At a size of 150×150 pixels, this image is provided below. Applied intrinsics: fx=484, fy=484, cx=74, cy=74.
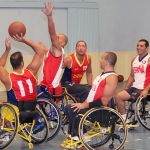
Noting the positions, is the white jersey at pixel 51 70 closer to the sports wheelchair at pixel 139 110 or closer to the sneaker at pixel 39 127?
the sneaker at pixel 39 127

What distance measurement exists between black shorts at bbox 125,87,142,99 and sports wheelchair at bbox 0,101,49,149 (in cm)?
145

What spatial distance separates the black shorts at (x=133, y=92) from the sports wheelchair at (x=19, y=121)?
4.74ft

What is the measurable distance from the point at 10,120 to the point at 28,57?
4.93m

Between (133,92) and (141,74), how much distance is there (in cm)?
28

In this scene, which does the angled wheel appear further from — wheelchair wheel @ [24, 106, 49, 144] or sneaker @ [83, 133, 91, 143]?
sneaker @ [83, 133, 91, 143]

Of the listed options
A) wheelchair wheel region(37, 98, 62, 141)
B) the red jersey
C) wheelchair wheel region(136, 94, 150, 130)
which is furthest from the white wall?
wheelchair wheel region(37, 98, 62, 141)

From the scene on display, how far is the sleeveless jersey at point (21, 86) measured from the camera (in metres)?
5.27

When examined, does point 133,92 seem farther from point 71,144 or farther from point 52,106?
point 71,144

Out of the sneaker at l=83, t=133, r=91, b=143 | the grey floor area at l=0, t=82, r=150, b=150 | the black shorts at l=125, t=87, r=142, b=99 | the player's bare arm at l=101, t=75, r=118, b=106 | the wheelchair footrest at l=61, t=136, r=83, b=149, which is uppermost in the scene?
the player's bare arm at l=101, t=75, r=118, b=106

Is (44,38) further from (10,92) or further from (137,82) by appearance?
(10,92)

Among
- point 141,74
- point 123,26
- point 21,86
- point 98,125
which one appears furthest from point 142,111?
point 123,26

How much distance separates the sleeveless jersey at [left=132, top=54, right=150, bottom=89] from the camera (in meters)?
6.52

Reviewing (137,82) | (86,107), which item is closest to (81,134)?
(86,107)

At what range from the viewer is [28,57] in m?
10.1
